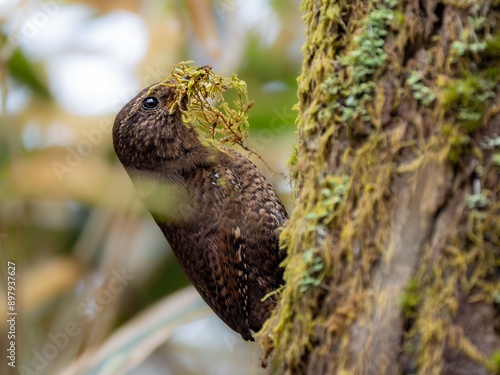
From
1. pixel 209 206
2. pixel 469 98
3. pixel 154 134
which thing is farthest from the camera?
pixel 154 134

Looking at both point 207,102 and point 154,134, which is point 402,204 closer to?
point 207,102

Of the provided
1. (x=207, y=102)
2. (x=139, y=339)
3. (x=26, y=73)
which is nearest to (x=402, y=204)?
(x=207, y=102)

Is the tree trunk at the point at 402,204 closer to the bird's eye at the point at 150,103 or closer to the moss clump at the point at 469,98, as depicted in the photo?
the moss clump at the point at 469,98

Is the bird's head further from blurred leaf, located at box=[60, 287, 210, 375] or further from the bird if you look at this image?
blurred leaf, located at box=[60, 287, 210, 375]

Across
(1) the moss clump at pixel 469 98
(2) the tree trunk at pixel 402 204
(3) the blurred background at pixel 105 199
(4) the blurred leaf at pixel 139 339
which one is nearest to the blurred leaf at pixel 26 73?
(3) the blurred background at pixel 105 199

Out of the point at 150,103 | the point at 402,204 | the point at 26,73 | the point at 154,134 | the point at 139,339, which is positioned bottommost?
the point at 139,339

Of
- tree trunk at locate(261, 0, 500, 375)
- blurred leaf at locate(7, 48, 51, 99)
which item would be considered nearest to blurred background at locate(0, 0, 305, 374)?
blurred leaf at locate(7, 48, 51, 99)

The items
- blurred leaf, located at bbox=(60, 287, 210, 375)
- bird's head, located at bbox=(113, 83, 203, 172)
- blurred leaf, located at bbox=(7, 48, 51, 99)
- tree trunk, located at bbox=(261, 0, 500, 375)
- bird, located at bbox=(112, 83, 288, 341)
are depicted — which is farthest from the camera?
blurred leaf, located at bbox=(7, 48, 51, 99)
